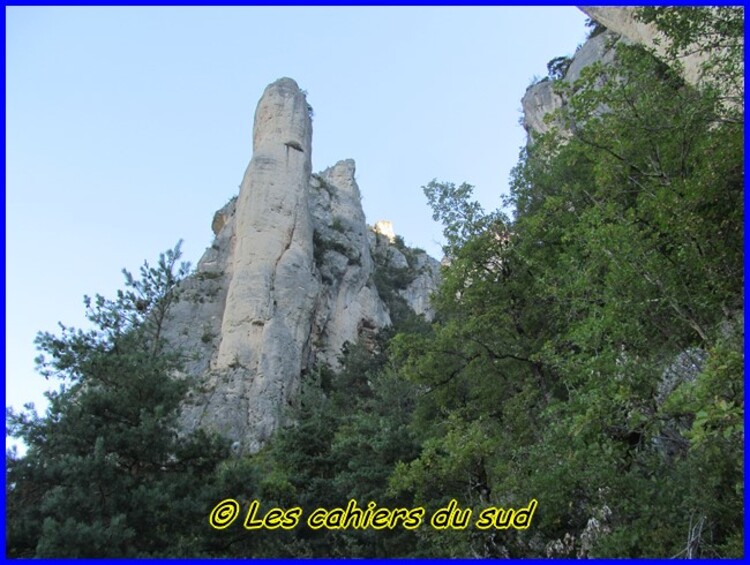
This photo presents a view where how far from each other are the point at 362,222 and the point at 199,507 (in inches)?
1367

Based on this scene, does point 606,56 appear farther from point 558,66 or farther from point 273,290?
point 273,290

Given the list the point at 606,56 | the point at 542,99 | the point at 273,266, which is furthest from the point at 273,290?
the point at 606,56

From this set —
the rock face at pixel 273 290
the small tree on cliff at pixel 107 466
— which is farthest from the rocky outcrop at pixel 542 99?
the small tree on cliff at pixel 107 466

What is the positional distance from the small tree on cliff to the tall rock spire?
50.0ft

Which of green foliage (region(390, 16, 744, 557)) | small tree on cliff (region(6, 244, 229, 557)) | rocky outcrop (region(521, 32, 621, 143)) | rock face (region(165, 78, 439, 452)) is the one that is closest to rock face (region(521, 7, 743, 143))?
rocky outcrop (region(521, 32, 621, 143))

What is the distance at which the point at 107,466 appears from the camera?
9.67m

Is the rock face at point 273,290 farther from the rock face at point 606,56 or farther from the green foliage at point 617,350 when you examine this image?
the green foliage at point 617,350

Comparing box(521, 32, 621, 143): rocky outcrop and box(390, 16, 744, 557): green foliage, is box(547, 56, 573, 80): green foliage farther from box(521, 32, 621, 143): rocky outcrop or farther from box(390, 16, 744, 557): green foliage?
box(390, 16, 744, 557): green foliage

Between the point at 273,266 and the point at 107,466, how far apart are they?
2361 cm

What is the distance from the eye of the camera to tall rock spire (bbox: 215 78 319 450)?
29.0 m

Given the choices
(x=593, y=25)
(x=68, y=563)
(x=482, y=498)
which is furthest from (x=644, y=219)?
(x=593, y=25)

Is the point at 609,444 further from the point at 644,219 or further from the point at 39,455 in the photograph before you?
the point at 39,455

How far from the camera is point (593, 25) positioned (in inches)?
1278

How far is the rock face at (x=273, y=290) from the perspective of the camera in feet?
91.6
